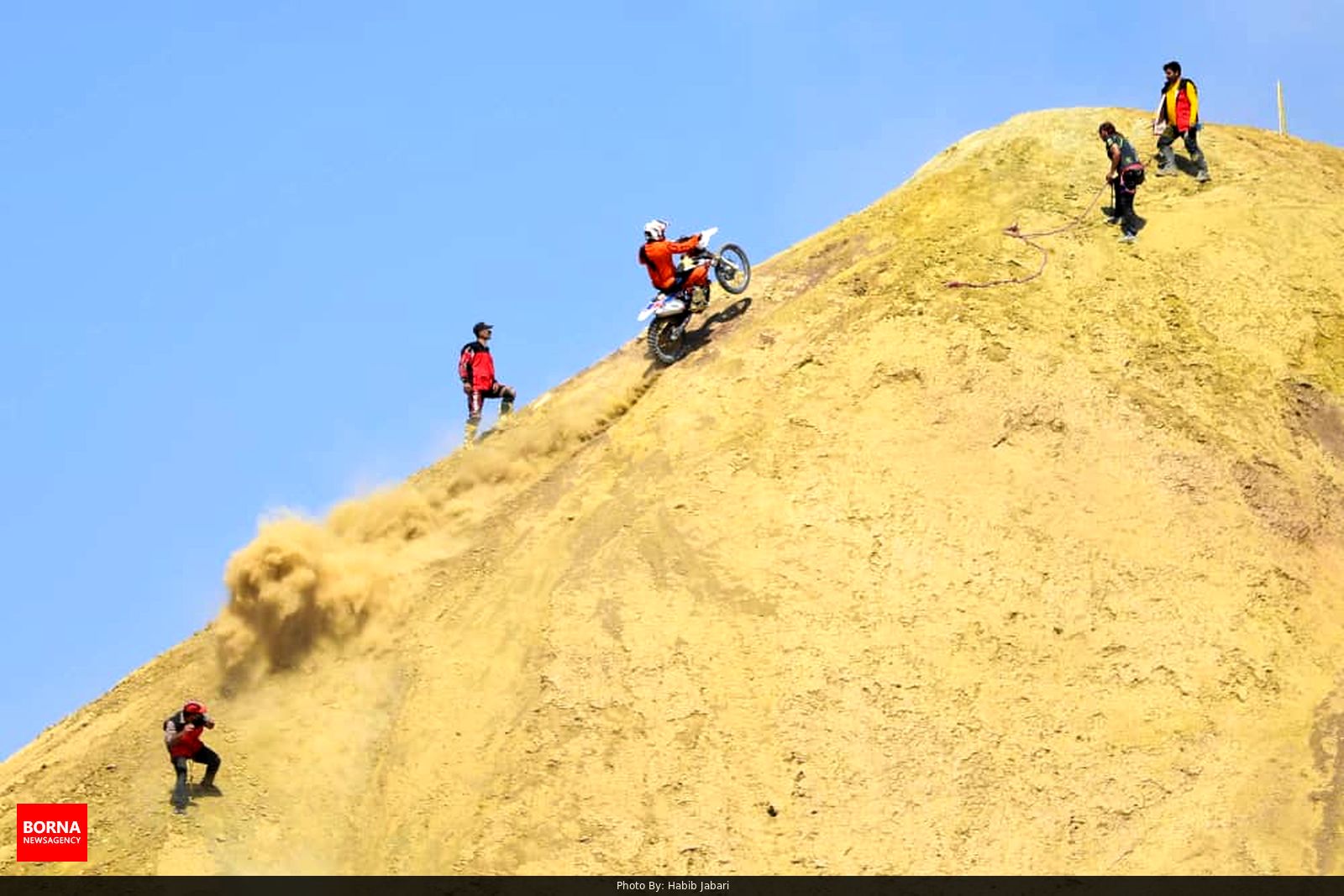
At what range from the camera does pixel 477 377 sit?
24.8 meters

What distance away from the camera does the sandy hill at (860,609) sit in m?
17.8

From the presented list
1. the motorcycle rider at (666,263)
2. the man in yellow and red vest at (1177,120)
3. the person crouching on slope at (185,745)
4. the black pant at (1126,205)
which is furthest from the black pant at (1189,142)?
the person crouching on slope at (185,745)

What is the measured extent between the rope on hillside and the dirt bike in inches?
128

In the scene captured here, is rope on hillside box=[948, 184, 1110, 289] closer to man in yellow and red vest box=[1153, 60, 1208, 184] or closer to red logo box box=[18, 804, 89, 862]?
man in yellow and red vest box=[1153, 60, 1208, 184]

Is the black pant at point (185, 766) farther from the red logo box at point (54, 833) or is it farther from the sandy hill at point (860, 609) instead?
the red logo box at point (54, 833)

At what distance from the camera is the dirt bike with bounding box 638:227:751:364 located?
76.7ft

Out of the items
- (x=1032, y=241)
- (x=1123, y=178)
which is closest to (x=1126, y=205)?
(x=1123, y=178)

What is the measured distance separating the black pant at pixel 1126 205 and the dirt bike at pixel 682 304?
5274 mm

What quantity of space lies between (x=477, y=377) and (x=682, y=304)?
339 centimetres

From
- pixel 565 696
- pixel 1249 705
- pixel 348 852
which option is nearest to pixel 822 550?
pixel 565 696

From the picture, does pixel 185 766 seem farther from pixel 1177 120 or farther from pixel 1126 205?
pixel 1177 120
